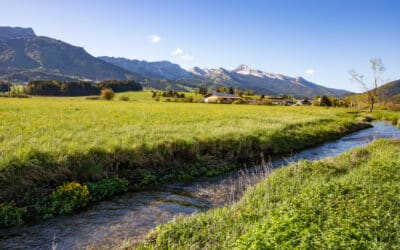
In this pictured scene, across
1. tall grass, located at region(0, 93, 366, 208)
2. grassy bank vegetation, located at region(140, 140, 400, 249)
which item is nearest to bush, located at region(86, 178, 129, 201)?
tall grass, located at region(0, 93, 366, 208)

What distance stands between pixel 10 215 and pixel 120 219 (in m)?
3.70

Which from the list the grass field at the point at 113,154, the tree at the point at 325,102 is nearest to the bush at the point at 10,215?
the grass field at the point at 113,154

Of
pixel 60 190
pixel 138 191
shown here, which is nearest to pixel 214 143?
pixel 138 191

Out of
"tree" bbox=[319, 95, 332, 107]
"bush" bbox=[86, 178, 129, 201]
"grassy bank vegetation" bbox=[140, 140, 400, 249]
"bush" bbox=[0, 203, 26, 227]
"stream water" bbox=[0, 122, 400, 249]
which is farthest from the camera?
"tree" bbox=[319, 95, 332, 107]

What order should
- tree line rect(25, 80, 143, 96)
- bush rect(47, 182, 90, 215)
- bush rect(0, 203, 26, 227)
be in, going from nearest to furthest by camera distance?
bush rect(0, 203, 26, 227)
bush rect(47, 182, 90, 215)
tree line rect(25, 80, 143, 96)

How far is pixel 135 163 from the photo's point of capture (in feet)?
54.0

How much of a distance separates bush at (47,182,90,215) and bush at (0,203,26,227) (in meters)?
0.92

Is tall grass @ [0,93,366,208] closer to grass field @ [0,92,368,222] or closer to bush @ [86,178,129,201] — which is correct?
grass field @ [0,92,368,222]

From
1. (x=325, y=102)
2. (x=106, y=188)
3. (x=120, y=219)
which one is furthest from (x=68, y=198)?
(x=325, y=102)

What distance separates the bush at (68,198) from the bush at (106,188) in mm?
589

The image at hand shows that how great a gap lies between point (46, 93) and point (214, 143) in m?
139

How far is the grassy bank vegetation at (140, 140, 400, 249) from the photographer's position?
6824mm

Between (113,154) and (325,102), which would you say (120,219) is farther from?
(325,102)

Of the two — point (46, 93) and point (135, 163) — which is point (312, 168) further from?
point (46, 93)
